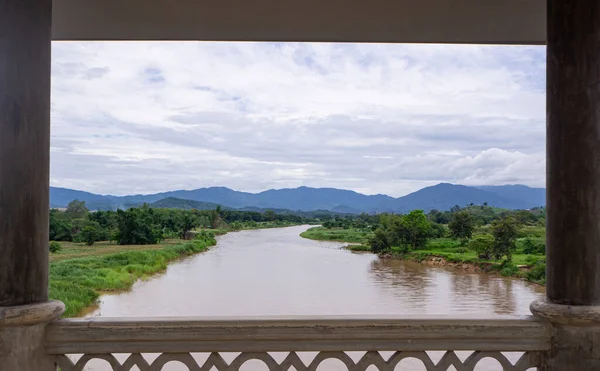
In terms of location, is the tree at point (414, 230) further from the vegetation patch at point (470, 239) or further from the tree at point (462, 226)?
the tree at point (462, 226)

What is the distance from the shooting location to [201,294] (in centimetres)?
1831

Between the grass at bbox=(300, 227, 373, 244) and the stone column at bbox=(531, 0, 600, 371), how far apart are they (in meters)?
26.2

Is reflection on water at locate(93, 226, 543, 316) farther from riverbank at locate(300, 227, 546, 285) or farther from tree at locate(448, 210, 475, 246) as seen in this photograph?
tree at locate(448, 210, 475, 246)

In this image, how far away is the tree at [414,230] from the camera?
2205cm

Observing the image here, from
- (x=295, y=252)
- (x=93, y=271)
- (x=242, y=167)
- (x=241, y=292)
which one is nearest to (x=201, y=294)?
(x=241, y=292)

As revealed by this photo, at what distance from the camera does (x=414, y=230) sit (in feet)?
74.1

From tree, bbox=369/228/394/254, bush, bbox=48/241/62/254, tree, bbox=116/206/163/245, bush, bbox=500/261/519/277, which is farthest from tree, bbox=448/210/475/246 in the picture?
bush, bbox=48/241/62/254

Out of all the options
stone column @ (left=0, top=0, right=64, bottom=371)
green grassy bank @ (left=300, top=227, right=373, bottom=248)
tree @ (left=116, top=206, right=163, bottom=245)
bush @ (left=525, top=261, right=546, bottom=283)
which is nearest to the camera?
stone column @ (left=0, top=0, right=64, bottom=371)

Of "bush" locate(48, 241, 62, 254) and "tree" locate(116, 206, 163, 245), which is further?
"tree" locate(116, 206, 163, 245)

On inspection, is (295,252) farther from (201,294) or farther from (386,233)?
(201,294)

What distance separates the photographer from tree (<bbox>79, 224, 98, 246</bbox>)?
2048 cm

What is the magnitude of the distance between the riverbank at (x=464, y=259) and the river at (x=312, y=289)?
1.24 feet

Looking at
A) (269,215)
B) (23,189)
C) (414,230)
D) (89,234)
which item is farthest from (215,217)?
(23,189)

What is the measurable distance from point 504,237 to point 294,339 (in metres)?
19.8
